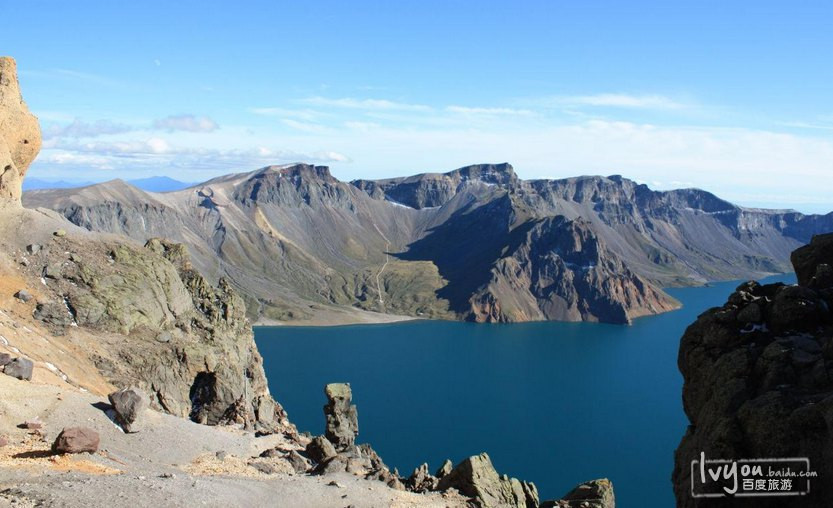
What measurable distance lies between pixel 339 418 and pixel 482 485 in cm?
2071

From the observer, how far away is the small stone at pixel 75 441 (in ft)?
105

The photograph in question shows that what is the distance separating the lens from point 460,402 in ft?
477

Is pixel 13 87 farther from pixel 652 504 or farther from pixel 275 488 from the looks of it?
pixel 652 504

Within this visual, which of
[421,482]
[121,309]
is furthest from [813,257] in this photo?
[121,309]

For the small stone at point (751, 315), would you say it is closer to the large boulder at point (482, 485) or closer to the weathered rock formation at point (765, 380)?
the weathered rock formation at point (765, 380)

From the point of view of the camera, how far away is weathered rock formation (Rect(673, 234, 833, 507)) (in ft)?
91.5

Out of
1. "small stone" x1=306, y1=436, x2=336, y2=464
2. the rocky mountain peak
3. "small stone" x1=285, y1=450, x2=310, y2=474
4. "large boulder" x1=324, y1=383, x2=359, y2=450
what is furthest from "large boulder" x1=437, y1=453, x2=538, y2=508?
the rocky mountain peak

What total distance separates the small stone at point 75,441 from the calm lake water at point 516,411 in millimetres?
72913

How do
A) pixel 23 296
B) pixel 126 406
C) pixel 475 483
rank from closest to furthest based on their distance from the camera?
pixel 126 406, pixel 475 483, pixel 23 296

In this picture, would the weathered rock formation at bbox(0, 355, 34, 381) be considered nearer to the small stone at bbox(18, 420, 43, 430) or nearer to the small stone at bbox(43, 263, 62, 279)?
the small stone at bbox(18, 420, 43, 430)

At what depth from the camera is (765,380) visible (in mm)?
31922

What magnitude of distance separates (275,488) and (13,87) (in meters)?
54.9

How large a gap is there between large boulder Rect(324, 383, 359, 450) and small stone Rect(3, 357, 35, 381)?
24.0m

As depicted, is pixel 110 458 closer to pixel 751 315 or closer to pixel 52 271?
Answer: pixel 52 271
